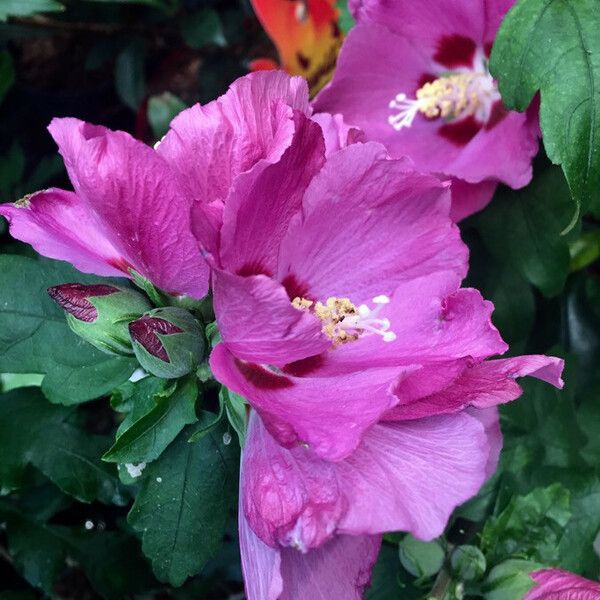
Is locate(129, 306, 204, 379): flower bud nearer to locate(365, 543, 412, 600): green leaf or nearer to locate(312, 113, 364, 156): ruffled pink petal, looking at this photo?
locate(312, 113, 364, 156): ruffled pink petal

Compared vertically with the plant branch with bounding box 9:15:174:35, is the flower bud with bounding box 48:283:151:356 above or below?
above

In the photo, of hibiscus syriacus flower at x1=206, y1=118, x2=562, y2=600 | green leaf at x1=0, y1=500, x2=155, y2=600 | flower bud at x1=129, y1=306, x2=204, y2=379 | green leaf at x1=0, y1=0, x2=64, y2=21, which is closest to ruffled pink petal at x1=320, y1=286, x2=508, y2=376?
hibiscus syriacus flower at x1=206, y1=118, x2=562, y2=600

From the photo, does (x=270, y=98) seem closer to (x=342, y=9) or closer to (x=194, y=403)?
(x=194, y=403)

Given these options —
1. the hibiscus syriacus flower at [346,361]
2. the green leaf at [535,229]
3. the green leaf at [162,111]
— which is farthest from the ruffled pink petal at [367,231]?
the green leaf at [162,111]

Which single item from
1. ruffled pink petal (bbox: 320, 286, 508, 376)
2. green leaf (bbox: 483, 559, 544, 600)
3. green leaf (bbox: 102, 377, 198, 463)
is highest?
ruffled pink petal (bbox: 320, 286, 508, 376)

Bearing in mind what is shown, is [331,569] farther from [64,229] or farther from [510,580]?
[64,229]

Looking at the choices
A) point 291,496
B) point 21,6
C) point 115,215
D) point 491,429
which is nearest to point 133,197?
point 115,215
